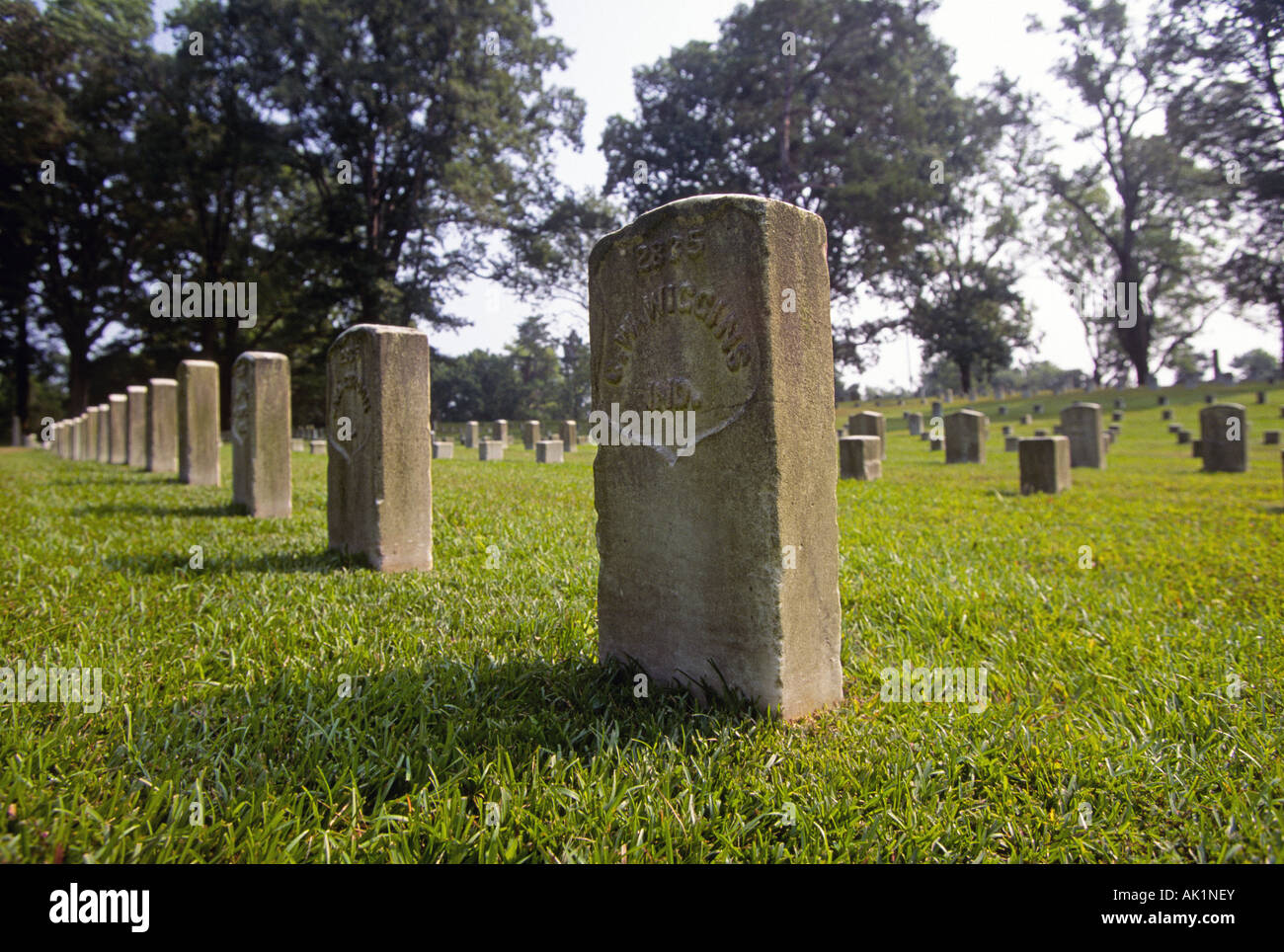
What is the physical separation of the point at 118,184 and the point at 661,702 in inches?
1382

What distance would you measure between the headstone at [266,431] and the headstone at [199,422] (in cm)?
336

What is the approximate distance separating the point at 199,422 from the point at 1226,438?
16804mm

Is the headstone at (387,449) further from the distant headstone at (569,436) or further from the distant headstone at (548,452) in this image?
the distant headstone at (569,436)

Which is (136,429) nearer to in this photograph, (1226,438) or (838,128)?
(1226,438)

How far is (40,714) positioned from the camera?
222 cm

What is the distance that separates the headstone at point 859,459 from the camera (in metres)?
11.1

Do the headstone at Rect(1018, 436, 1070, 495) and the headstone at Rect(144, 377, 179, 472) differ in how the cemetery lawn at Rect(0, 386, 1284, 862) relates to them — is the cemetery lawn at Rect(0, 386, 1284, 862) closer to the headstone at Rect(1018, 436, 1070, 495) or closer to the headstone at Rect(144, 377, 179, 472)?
the headstone at Rect(1018, 436, 1070, 495)

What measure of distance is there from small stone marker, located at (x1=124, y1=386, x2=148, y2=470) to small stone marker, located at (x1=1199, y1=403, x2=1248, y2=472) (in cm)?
2056

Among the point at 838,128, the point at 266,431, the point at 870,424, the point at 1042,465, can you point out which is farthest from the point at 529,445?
the point at 838,128

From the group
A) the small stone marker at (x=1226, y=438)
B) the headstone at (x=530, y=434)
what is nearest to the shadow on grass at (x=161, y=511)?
the headstone at (x=530, y=434)

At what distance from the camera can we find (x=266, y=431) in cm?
686

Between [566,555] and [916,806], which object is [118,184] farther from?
[916,806]

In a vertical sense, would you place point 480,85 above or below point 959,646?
above

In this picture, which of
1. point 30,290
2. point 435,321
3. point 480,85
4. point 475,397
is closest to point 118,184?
point 30,290
